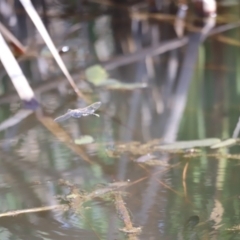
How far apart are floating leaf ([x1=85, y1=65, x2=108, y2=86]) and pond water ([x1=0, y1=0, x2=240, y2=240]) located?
2cm

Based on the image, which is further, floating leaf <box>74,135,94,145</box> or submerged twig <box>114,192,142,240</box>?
floating leaf <box>74,135,94,145</box>

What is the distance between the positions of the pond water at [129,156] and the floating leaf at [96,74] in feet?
0.07

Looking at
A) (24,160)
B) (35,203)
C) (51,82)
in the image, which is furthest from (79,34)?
(35,203)

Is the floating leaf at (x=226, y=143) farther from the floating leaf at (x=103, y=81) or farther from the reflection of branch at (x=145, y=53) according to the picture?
the reflection of branch at (x=145, y=53)

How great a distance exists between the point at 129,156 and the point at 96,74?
1.39 ft

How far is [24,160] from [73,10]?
3.45 feet

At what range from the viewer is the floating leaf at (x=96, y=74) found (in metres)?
1.16

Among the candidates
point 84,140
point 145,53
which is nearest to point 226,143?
point 84,140

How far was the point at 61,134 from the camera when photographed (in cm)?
92

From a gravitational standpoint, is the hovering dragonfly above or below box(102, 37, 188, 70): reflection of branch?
below

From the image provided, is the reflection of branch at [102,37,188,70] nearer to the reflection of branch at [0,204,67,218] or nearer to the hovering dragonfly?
the hovering dragonfly

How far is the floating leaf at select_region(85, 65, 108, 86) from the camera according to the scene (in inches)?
45.8

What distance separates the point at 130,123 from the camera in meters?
0.95

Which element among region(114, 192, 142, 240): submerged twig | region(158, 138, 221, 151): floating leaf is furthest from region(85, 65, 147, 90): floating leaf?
region(114, 192, 142, 240): submerged twig
